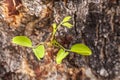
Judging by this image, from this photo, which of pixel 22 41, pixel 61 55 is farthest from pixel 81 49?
pixel 22 41

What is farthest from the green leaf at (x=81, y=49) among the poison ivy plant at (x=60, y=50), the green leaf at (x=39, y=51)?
the green leaf at (x=39, y=51)

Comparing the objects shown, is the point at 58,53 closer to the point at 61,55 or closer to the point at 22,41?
the point at 61,55

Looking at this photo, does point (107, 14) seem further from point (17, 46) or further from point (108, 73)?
point (17, 46)

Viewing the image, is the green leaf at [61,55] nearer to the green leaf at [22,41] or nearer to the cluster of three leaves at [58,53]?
the cluster of three leaves at [58,53]

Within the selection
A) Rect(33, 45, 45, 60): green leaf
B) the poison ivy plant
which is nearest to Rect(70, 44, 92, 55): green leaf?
the poison ivy plant

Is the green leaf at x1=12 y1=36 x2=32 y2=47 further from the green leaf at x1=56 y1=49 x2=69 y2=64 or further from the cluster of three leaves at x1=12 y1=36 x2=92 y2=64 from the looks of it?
the green leaf at x1=56 y1=49 x2=69 y2=64

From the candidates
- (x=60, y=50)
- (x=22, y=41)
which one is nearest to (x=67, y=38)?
(x=60, y=50)

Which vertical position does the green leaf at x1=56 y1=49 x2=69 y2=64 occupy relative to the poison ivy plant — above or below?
below
